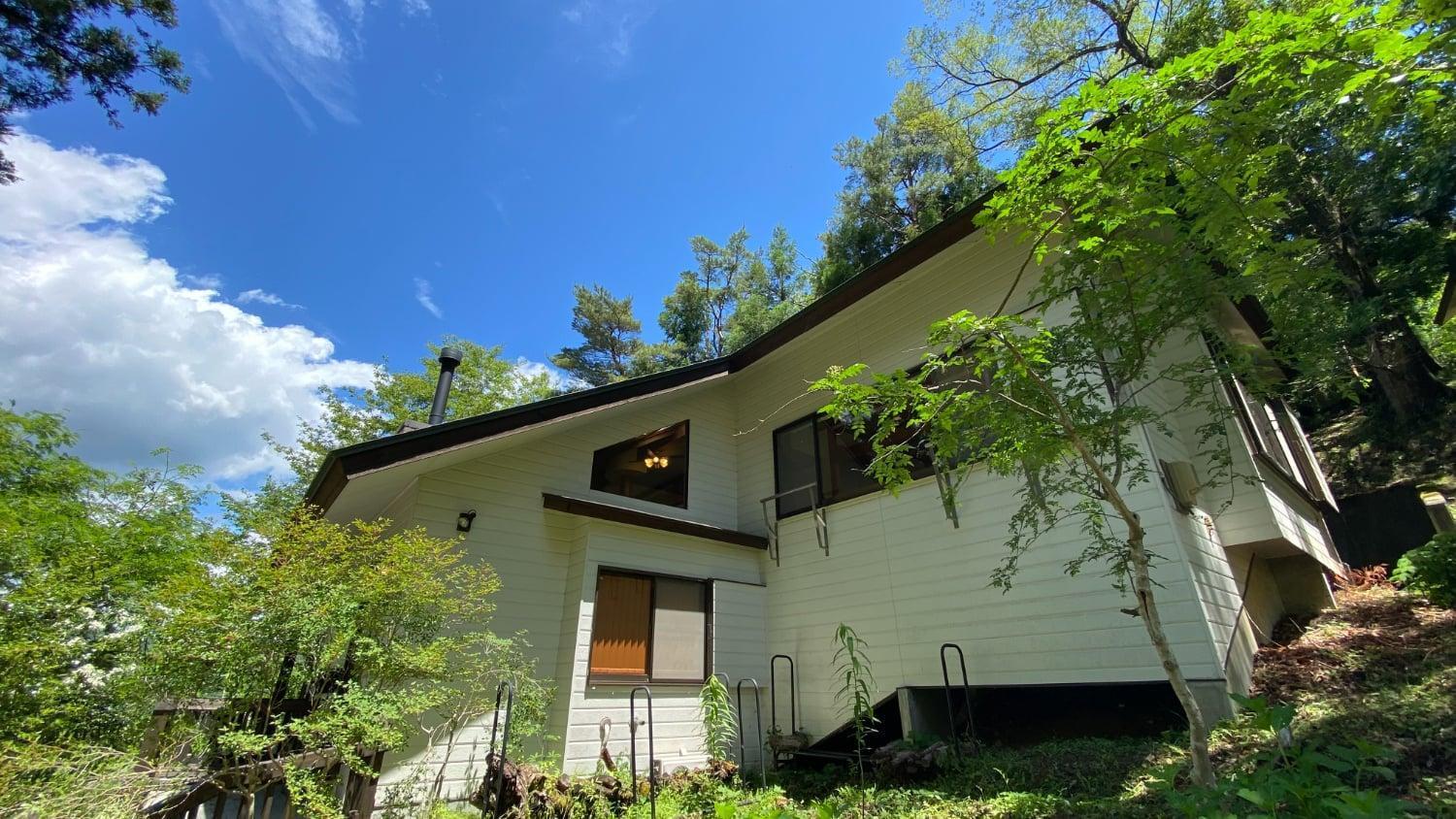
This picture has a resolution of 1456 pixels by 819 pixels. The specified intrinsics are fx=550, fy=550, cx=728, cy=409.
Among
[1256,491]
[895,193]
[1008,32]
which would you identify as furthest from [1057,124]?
[895,193]

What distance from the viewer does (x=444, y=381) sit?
6.79m

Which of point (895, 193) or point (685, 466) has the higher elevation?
point (895, 193)

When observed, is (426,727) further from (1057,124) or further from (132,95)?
(132,95)

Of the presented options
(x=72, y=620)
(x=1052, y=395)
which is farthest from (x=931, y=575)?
(x=72, y=620)

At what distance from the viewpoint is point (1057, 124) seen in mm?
3088

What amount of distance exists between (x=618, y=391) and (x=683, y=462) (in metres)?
1.88

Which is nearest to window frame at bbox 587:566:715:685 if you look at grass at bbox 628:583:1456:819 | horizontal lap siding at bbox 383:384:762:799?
horizontal lap siding at bbox 383:384:762:799

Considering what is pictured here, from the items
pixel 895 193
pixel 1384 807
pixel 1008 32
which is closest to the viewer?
pixel 1384 807

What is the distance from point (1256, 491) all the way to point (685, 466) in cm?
633

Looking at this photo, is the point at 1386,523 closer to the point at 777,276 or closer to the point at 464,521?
the point at 464,521

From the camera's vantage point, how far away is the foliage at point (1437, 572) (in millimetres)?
5445

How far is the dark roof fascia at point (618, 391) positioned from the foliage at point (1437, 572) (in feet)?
19.0

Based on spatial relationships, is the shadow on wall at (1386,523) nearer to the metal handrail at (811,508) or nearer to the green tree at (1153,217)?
the green tree at (1153,217)

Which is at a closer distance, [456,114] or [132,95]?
[132,95]
